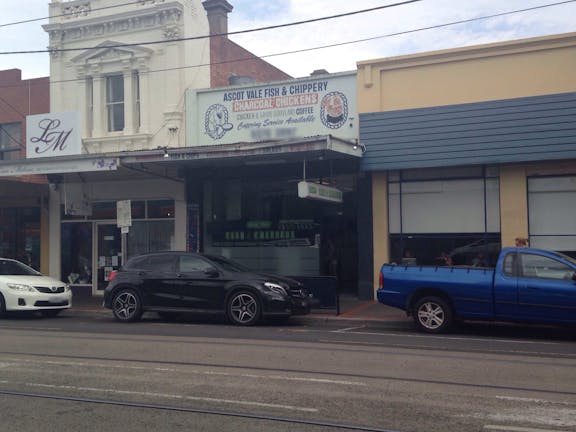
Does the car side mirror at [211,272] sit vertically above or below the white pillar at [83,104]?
below

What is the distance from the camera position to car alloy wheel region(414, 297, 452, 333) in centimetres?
1236

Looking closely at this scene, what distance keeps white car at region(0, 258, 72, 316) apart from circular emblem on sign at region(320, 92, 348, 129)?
8.17 meters

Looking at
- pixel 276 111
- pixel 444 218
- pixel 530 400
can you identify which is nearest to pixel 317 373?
pixel 530 400

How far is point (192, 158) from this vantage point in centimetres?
1681

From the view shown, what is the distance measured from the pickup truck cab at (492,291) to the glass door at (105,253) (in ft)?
36.4

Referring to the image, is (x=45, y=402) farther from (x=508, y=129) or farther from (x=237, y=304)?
(x=508, y=129)

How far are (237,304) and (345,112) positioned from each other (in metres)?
7.02

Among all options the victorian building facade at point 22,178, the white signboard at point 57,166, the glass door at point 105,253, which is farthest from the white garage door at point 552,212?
the victorian building facade at point 22,178

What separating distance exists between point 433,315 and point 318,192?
15.6ft

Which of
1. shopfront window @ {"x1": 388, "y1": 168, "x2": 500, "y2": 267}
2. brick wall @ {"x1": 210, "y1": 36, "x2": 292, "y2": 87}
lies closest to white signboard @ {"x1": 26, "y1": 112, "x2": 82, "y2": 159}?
brick wall @ {"x1": 210, "y1": 36, "x2": 292, "y2": 87}

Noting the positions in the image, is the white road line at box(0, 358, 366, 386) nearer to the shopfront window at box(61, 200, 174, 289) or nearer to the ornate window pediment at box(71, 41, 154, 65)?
the shopfront window at box(61, 200, 174, 289)

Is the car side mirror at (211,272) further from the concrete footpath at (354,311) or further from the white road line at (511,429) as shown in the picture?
the white road line at (511,429)

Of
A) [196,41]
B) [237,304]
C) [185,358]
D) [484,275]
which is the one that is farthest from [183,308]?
[196,41]

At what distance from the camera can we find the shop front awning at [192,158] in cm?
1591
